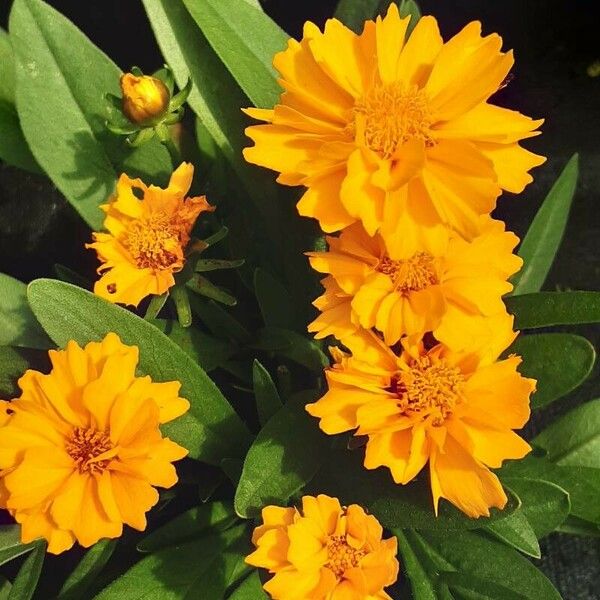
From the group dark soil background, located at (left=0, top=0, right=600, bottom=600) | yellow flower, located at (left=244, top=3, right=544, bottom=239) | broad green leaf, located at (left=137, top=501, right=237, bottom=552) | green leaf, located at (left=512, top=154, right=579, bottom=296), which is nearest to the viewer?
yellow flower, located at (left=244, top=3, right=544, bottom=239)

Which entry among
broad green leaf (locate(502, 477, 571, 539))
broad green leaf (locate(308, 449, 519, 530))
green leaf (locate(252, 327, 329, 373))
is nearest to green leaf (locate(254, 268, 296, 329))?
green leaf (locate(252, 327, 329, 373))

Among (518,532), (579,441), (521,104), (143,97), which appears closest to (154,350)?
(143,97)

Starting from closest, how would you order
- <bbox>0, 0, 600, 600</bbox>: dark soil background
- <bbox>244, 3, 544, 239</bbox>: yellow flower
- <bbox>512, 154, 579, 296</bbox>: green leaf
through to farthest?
1. <bbox>244, 3, 544, 239</bbox>: yellow flower
2. <bbox>512, 154, 579, 296</bbox>: green leaf
3. <bbox>0, 0, 600, 600</bbox>: dark soil background

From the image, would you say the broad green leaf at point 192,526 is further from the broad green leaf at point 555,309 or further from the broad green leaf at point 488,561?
the broad green leaf at point 555,309

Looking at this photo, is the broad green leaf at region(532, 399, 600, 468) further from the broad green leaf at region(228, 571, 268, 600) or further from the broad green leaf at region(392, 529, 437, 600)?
the broad green leaf at region(228, 571, 268, 600)

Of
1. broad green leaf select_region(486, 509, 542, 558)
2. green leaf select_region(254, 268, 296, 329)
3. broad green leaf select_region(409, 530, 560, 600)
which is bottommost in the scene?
broad green leaf select_region(409, 530, 560, 600)

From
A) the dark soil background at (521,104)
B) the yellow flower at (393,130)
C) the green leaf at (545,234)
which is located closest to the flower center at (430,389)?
the yellow flower at (393,130)
